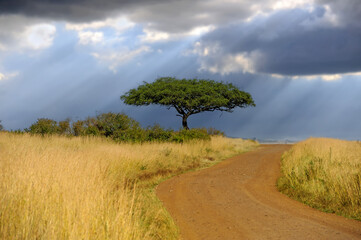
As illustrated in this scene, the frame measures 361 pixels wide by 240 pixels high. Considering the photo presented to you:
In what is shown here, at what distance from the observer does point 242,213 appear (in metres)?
9.70

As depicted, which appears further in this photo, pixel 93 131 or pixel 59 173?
pixel 93 131

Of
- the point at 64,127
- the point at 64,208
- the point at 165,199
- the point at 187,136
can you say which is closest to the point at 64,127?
the point at 64,127

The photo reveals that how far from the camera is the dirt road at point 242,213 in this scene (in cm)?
795

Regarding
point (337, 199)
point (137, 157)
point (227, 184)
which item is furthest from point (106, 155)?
point (337, 199)

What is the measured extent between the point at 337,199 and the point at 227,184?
4859 mm

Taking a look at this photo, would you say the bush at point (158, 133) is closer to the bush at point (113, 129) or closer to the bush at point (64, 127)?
the bush at point (113, 129)

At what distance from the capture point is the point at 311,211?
10133 mm

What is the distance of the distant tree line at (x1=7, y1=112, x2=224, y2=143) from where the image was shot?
1015 inches

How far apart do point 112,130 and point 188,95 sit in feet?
63.8

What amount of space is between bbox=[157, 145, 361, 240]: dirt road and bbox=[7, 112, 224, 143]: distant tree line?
10717mm

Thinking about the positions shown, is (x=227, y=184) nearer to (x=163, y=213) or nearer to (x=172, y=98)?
(x=163, y=213)

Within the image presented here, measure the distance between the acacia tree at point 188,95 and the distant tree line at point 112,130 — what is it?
1473 centimetres

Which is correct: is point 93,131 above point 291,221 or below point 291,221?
above

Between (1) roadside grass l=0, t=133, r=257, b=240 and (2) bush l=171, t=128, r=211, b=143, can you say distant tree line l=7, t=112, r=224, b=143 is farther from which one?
(1) roadside grass l=0, t=133, r=257, b=240
